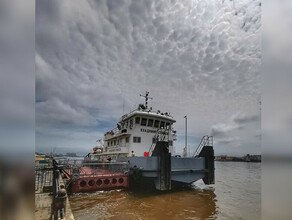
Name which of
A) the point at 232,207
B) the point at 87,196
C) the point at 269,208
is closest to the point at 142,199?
the point at 87,196

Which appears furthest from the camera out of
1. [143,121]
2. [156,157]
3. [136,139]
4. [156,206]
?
[143,121]

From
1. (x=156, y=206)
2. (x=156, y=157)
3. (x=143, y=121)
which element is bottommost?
(x=156, y=206)

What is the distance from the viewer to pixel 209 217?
604cm

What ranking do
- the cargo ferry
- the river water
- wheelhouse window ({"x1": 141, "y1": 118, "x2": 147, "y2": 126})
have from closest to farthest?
the river water → the cargo ferry → wheelhouse window ({"x1": 141, "y1": 118, "x2": 147, "y2": 126})

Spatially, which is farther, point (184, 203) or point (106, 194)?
point (106, 194)

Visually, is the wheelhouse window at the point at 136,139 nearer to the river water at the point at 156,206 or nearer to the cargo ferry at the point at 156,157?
the cargo ferry at the point at 156,157

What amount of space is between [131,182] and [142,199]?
1.90 metres

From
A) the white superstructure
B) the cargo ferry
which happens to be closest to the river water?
the cargo ferry

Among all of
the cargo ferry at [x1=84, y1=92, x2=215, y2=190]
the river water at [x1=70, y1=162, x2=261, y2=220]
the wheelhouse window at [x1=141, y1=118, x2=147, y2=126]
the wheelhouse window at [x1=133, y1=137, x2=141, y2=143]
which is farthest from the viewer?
the wheelhouse window at [x1=141, y1=118, x2=147, y2=126]

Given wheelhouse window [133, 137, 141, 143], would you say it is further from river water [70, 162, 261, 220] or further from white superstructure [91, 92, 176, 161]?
river water [70, 162, 261, 220]

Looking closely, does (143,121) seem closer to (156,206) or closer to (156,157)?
(156,157)

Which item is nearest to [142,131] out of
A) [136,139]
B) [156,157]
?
[136,139]

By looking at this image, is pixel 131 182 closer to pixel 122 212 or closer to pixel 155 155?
pixel 155 155

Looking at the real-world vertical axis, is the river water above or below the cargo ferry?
below
